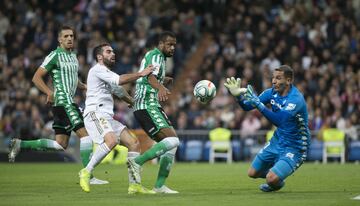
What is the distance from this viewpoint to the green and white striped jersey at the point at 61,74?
52.5 feet

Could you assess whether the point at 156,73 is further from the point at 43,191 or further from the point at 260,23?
the point at 260,23

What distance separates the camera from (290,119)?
45.5 ft

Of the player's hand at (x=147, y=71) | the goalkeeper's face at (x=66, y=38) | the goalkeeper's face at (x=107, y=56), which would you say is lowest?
the player's hand at (x=147, y=71)

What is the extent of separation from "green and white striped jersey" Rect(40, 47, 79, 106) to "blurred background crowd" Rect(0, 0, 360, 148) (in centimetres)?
1216

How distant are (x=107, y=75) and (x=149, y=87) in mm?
701

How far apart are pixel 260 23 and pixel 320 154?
5.85 meters

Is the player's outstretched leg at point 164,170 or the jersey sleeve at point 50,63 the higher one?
the jersey sleeve at point 50,63

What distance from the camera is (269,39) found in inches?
1193

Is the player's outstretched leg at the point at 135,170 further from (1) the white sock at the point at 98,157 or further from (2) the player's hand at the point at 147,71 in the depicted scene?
(2) the player's hand at the point at 147,71

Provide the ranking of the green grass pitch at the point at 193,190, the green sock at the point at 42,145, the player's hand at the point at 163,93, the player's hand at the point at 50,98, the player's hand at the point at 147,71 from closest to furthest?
the green grass pitch at the point at 193,190
the player's hand at the point at 147,71
the player's hand at the point at 163,93
the player's hand at the point at 50,98
the green sock at the point at 42,145

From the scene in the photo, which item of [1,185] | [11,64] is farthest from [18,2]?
[1,185]

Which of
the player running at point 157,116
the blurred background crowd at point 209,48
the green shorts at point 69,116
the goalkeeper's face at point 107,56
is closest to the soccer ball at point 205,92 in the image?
the player running at point 157,116

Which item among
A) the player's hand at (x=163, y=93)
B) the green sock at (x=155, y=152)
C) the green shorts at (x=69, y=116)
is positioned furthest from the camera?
the green shorts at (x=69, y=116)

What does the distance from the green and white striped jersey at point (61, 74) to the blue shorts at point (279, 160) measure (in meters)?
3.93
